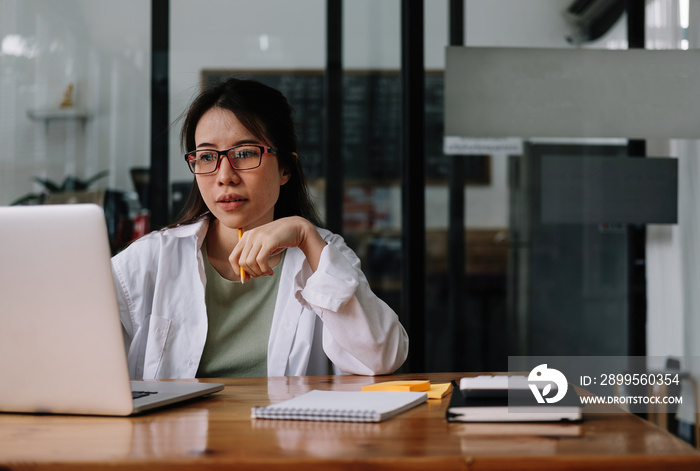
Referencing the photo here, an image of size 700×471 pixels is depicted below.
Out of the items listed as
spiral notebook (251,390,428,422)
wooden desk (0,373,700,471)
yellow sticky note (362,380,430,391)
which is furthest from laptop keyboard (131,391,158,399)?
yellow sticky note (362,380,430,391)

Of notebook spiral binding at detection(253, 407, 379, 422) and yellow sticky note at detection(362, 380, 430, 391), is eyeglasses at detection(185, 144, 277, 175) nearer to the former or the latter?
yellow sticky note at detection(362, 380, 430, 391)

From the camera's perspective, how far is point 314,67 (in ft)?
9.77

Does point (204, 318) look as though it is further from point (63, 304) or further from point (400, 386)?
point (63, 304)

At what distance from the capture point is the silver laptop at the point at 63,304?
0.90m

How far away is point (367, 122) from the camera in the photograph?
3000 millimetres

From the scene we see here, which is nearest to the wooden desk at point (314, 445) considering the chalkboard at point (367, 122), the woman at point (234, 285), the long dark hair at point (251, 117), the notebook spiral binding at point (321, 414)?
the notebook spiral binding at point (321, 414)

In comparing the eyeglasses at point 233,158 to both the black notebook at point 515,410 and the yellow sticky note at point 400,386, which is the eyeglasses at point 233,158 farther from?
the black notebook at point 515,410

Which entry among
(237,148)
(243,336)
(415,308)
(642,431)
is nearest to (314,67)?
(415,308)

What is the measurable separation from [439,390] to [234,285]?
0.72 m

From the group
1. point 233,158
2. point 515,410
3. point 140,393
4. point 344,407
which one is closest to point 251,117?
point 233,158

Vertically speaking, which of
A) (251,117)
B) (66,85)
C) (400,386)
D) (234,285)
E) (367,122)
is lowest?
(400,386)

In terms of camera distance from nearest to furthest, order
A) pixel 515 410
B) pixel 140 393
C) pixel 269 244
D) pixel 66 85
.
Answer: pixel 515 410
pixel 140 393
pixel 269 244
pixel 66 85

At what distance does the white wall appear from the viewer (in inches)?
115

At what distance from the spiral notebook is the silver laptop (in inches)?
8.3
